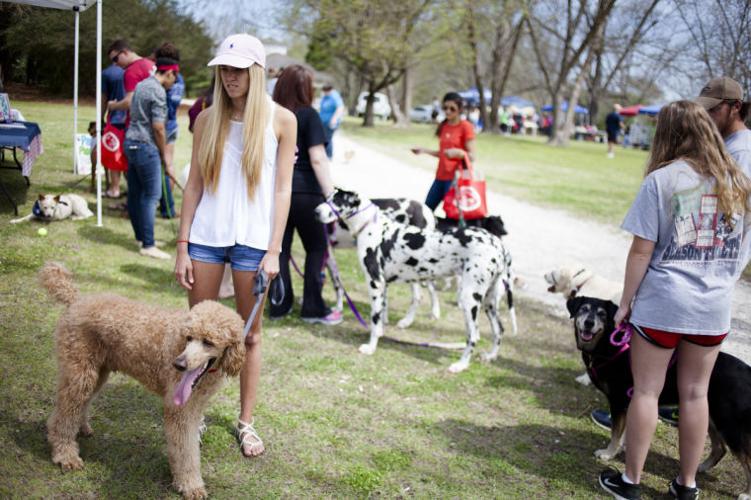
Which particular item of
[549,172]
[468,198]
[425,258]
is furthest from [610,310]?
[549,172]

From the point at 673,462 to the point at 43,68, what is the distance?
6086 mm

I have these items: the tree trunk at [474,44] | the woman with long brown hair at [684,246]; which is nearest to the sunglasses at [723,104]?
the woman with long brown hair at [684,246]

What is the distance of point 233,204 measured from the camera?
3.05 meters

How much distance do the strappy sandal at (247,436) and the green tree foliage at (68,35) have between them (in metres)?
3.58

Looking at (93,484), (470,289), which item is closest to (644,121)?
(470,289)

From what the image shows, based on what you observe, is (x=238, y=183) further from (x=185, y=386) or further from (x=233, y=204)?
(x=185, y=386)

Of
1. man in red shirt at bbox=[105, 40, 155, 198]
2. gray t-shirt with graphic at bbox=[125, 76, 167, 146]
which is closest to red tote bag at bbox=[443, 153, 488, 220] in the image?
gray t-shirt with graphic at bbox=[125, 76, 167, 146]

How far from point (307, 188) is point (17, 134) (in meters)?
2.50

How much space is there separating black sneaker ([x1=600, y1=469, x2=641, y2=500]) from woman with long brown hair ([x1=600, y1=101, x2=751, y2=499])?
0.44 meters

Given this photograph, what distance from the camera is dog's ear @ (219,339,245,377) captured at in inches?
109

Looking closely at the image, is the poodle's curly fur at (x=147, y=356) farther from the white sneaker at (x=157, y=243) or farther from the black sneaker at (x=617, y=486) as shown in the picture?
the white sneaker at (x=157, y=243)

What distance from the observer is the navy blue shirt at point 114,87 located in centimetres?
804

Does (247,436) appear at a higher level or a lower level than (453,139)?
lower

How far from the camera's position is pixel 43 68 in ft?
18.1
